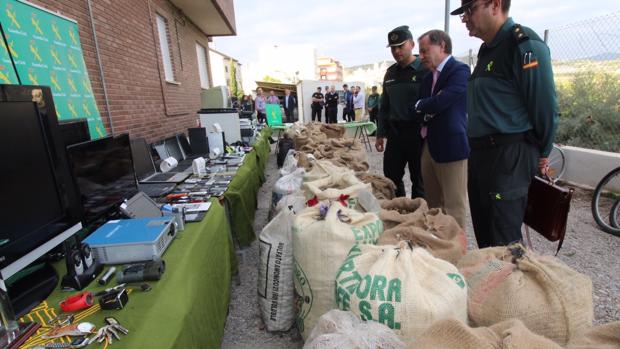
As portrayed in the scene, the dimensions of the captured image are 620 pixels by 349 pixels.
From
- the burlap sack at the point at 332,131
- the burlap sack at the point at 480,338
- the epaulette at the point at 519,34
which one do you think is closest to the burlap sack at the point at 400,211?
the burlap sack at the point at 480,338

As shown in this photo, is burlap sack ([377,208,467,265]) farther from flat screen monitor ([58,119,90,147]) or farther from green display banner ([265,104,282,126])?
green display banner ([265,104,282,126])

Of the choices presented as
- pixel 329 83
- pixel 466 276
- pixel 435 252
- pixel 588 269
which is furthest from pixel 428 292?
pixel 329 83

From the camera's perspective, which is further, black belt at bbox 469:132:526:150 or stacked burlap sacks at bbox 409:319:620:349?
black belt at bbox 469:132:526:150

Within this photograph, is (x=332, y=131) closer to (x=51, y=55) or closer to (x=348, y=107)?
(x=51, y=55)

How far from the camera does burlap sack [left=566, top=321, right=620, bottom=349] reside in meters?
0.81

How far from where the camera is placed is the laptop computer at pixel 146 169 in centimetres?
293

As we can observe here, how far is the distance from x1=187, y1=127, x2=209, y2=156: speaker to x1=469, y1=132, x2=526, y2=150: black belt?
3438 millimetres

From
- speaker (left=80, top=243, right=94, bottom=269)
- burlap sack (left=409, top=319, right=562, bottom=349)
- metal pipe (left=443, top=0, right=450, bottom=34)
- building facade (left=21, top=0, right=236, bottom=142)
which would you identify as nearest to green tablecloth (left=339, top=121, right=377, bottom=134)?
metal pipe (left=443, top=0, right=450, bottom=34)

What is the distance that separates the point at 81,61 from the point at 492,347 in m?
3.70

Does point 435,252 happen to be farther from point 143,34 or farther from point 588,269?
point 143,34

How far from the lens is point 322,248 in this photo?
1566 millimetres

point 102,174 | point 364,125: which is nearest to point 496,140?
point 102,174

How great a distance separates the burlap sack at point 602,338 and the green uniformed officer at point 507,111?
1069 millimetres

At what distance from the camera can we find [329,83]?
14344 mm
